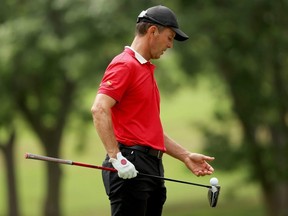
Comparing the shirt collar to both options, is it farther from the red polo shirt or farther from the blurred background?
the blurred background

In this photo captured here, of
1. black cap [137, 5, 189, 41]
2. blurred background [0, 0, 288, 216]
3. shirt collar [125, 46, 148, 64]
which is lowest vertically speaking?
blurred background [0, 0, 288, 216]

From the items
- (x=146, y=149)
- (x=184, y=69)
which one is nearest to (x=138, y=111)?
(x=146, y=149)

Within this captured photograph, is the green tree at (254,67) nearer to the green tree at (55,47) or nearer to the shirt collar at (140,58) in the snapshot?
the green tree at (55,47)

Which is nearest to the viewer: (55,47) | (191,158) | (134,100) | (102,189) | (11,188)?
(134,100)

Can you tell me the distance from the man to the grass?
14311 mm

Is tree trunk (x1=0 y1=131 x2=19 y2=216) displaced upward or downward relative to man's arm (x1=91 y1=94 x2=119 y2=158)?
downward

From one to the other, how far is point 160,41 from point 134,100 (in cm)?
44

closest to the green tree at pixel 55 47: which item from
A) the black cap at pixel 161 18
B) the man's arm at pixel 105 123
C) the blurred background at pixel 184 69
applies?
the blurred background at pixel 184 69

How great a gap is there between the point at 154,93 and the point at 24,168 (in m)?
40.4

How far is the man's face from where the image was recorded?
5840 millimetres

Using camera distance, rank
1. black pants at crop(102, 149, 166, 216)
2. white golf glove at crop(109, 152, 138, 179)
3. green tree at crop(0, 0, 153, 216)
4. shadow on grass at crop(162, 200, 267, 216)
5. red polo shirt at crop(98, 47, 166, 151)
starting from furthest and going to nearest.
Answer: shadow on grass at crop(162, 200, 267, 216) < green tree at crop(0, 0, 153, 216) < black pants at crop(102, 149, 166, 216) < red polo shirt at crop(98, 47, 166, 151) < white golf glove at crop(109, 152, 138, 179)

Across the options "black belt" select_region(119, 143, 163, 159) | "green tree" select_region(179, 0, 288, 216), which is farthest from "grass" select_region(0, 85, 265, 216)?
"black belt" select_region(119, 143, 163, 159)

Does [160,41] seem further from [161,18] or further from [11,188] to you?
[11,188]

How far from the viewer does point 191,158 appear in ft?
20.4
